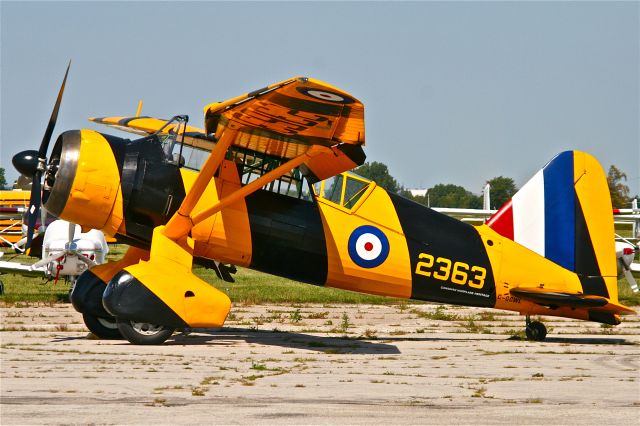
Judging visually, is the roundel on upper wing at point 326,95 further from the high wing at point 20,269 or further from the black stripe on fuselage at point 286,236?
the high wing at point 20,269

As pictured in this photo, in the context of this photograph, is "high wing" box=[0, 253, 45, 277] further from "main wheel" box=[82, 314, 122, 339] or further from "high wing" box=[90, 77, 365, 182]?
"high wing" box=[90, 77, 365, 182]

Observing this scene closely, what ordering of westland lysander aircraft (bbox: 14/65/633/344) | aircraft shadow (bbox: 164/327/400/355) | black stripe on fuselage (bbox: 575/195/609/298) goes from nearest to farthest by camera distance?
westland lysander aircraft (bbox: 14/65/633/344)
aircraft shadow (bbox: 164/327/400/355)
black stripe on fuselage (bbox: 575/195/609/298)

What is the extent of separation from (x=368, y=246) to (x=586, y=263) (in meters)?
3.29

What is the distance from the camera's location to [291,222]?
11922mm

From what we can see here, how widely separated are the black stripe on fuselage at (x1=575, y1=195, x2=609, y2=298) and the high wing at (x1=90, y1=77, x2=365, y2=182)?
368 centimetres

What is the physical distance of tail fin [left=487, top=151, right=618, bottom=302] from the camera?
1308 cm

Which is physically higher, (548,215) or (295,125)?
(295,125)

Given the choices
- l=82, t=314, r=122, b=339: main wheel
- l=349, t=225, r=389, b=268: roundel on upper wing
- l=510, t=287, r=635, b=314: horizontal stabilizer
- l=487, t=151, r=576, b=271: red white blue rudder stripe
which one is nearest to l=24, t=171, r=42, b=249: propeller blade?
l=82, t=314, r=122, b=339: main wheel

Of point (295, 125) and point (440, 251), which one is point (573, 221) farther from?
point (295, 125)

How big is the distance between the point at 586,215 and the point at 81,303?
7.27 meters

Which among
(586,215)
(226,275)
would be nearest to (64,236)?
(226,275)

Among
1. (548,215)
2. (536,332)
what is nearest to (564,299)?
(536,332)

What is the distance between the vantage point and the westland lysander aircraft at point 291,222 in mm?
11016

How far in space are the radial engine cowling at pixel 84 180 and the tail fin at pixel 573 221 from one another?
18.6 ft
